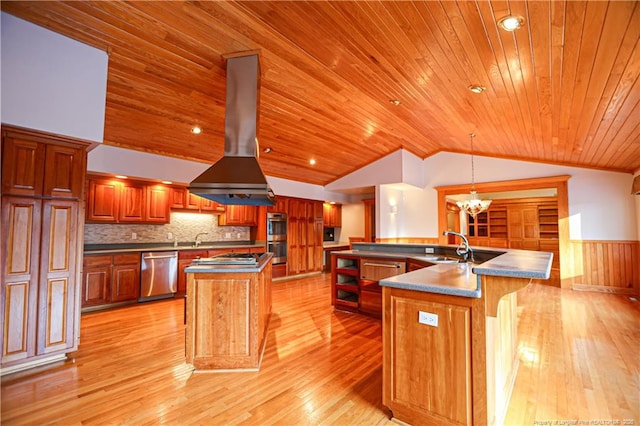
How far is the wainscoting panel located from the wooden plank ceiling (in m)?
1.56

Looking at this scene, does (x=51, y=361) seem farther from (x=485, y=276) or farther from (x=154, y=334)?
(x=485, y=276)

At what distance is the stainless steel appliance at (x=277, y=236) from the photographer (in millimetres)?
6344

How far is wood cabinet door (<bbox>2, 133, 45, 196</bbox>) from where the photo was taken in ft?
7.72

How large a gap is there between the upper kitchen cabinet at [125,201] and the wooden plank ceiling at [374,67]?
2.07 ft

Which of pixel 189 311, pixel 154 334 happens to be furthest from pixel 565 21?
pixel 154 334

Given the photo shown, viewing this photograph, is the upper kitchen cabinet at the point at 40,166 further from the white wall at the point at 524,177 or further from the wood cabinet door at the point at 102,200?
the white wall at the point at 524,177

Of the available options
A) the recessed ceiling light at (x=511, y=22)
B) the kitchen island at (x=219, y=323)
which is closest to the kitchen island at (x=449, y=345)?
the kitchen island at (x=219, y=323)

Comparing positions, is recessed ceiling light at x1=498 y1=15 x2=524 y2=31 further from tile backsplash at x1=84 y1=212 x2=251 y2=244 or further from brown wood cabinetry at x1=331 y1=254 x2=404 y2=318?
tile backsplash at x1=84 y1=212 x2=251 y2=244

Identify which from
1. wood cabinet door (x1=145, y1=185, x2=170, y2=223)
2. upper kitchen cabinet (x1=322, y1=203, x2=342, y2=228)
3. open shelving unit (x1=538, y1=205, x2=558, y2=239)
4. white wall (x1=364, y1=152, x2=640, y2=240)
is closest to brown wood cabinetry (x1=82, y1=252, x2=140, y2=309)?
wood cabinet door (x1=145, y1=185, x2=170, y2=223)

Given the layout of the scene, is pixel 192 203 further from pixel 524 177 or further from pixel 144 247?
pixel 524 177

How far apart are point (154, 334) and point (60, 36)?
298 cm

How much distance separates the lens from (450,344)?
→ 5.24 ft

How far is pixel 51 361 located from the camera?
2.56 metres

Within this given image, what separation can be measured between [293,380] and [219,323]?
2.49 ft
